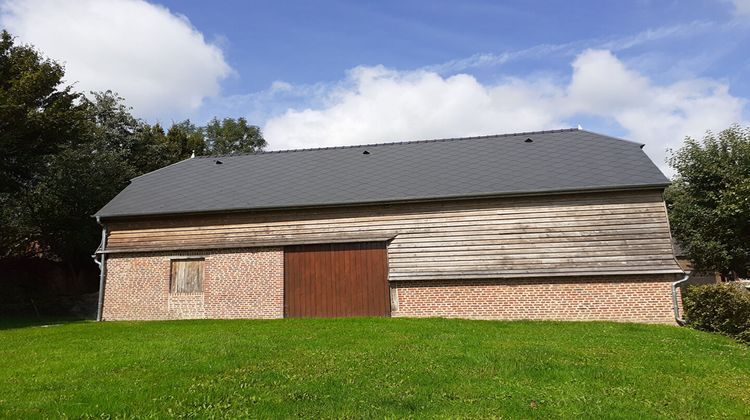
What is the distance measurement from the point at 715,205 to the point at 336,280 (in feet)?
60.8

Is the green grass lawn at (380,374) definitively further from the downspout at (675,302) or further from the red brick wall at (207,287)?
the red brick wall at (207,287)

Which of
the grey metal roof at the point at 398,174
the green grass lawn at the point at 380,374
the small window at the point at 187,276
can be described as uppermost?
the grey metal roof at the point at 398,174

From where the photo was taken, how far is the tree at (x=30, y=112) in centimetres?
1720

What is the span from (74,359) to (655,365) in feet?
30.7

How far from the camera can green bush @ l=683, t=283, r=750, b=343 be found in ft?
34.9

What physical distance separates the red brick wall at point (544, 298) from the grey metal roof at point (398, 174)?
266cm

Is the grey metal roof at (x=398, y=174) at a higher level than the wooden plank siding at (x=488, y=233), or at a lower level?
higher

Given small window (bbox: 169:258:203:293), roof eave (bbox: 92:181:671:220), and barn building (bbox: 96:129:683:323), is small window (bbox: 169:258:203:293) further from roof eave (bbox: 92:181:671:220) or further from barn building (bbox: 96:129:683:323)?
roof eave (bbox: 92:181:671:220)

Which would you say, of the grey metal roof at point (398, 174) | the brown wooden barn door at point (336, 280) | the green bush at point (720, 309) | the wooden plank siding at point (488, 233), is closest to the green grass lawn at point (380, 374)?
the green bush at point (720, 309)

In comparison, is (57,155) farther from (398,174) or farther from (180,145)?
(398,174)

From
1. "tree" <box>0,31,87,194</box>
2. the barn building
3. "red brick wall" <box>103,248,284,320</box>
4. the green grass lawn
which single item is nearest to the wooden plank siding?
the barn building

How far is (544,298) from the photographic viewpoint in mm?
13625

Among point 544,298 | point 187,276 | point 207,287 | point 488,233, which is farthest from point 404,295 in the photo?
point 187,276

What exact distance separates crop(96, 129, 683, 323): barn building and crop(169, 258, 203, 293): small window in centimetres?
5
